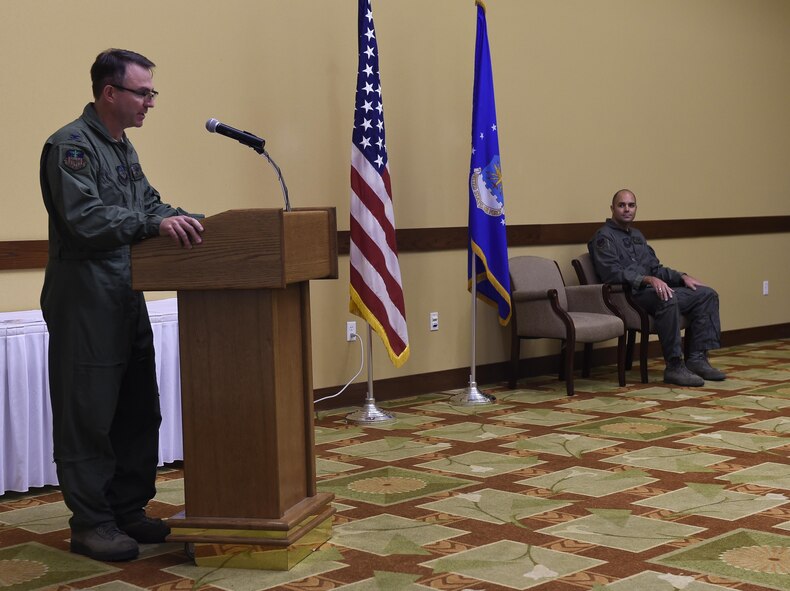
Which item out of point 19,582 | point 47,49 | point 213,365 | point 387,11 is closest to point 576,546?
point 213,365

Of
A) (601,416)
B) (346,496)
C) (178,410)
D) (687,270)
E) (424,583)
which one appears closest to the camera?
(424,583)

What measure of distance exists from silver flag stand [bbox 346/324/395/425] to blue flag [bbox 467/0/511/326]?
3.19 feet

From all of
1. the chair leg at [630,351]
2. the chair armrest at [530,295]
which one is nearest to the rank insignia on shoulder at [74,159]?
the chair armrest at [530,295]

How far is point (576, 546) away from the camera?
11.4 feet

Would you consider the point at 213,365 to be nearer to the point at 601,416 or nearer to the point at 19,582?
the point at 19,582

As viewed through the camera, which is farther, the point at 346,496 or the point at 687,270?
the point at 687,270

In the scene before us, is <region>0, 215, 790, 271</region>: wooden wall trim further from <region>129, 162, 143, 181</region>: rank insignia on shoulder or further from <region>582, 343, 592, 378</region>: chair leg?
<region>129, 162, 143, 181</region>: rank insignia on shoulder

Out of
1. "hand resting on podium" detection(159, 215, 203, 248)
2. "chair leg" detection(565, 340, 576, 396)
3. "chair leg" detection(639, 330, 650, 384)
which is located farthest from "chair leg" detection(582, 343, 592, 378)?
"hand resting on podium" detection(159, 215, 203, 248)

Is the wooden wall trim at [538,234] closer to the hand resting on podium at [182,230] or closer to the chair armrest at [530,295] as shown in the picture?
the chair armrest at [530,295]

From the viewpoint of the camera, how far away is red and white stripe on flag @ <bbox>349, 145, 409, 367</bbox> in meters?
5.94

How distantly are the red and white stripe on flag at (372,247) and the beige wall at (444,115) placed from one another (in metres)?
0.37

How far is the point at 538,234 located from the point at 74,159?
4.69 m

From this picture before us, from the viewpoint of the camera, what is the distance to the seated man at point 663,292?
7109 mm

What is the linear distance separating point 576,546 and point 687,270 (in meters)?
5.66
